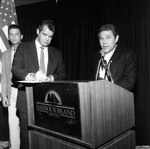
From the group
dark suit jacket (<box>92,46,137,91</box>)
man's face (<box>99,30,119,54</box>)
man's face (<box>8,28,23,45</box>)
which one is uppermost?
man's face (<box>8,28,23,45</box>)

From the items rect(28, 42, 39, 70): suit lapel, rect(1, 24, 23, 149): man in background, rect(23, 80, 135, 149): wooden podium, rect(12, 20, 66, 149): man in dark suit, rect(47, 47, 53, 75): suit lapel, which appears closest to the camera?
rect(23, 80, 135, 149): wooden podium

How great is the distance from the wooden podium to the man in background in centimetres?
131

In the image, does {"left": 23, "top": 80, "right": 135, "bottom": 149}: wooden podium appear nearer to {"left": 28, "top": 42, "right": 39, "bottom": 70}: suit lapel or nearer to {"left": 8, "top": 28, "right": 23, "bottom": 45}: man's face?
{"left": 28, "top": 42, "right": 39, "bottom": 70}: suit lapel

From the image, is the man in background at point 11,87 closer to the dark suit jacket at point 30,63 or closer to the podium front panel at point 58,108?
the dark suit jacket at point 30,63

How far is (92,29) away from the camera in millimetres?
3385

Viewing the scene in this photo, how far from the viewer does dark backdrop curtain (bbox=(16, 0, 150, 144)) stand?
297 cm

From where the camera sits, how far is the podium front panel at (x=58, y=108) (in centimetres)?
121

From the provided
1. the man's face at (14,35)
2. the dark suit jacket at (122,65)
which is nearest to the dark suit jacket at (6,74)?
the man's face at (14,35)

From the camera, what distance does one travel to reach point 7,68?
117 inches

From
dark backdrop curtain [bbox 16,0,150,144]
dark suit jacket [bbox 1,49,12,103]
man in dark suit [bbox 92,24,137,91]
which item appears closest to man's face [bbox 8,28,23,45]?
dark suit jacket [bbox 1,49,12,103]

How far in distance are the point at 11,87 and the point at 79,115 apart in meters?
1.91

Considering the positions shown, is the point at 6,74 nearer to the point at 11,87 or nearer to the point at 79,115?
the point at 11,87

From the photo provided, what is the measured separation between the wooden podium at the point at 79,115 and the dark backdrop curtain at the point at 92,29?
163 cm

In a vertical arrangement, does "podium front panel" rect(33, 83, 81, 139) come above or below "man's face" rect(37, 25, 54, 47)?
below
